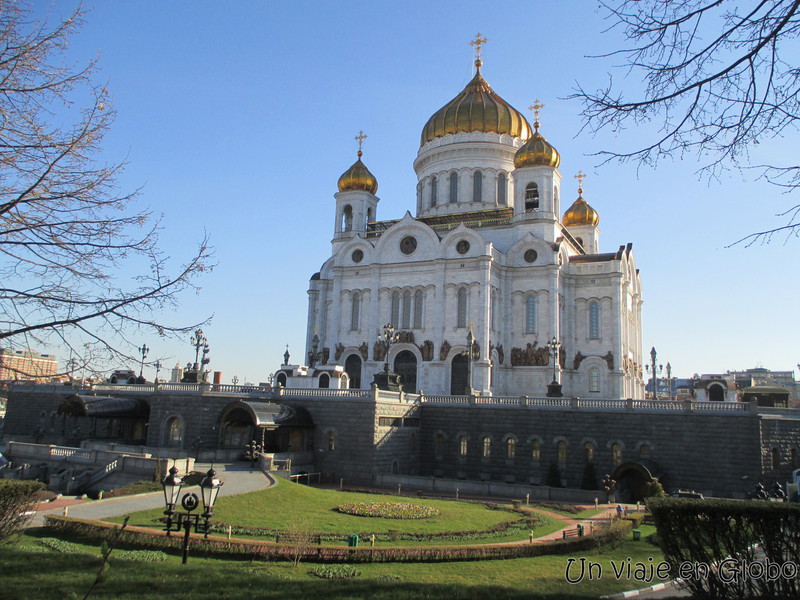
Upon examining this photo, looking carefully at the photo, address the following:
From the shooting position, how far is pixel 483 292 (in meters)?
44.5

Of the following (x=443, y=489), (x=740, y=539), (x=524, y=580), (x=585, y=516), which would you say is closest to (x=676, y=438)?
(x=585, y=516)

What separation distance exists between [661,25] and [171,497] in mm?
10921

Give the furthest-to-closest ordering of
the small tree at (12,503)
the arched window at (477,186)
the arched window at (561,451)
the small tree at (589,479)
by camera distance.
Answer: the arched window at (477,186), the arched window at (561,451), the small tree at (589,479), the small tree at (12,503)

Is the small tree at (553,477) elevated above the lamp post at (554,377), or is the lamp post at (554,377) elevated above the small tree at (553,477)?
the lamp post at (554,377)

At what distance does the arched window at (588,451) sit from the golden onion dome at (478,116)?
99.9ft

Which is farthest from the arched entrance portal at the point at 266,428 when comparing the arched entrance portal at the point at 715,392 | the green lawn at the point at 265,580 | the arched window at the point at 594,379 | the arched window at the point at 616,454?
the arched entrance portal at the point at 715,392

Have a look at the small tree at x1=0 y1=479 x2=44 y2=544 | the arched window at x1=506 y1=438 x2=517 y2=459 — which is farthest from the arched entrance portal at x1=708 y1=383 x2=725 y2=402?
the small tree at x1=0 y1=479 x2=44 y2=544

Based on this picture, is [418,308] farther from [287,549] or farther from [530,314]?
[287,549]

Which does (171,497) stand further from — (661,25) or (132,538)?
(661,25)

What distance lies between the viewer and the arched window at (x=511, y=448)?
1350 inches

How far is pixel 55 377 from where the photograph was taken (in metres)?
7.76

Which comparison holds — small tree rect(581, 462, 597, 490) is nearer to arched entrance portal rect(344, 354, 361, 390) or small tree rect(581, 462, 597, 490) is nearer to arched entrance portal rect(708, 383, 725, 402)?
arched entrance portal rect(708, 383, 725, 402)

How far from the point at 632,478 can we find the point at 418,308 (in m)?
20.7

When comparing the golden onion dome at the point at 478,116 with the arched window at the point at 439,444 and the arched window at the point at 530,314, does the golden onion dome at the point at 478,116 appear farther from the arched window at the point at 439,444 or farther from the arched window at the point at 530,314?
the arched window at the point at 439,444
